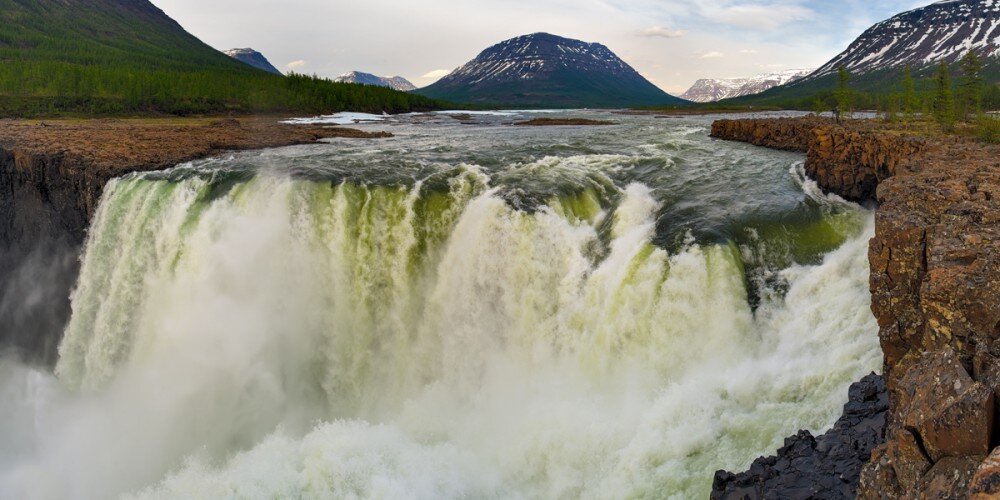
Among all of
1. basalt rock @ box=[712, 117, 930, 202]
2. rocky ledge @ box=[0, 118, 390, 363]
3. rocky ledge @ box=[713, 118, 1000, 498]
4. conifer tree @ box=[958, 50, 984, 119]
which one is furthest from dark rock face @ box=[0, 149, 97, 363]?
conifer tree @ box=[958, 50, 984, 119]

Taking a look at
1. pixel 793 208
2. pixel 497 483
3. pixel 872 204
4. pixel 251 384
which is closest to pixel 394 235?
pixel 251 384

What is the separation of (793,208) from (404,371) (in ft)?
47.9

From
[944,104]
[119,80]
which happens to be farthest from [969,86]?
[119,80]

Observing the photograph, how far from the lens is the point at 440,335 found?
18.8 meters

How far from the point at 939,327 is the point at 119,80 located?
368ft

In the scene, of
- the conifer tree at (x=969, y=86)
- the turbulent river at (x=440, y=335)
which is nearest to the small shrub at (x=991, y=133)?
the turbulent river at (x=440, y=335)

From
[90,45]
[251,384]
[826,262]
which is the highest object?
[90,45]

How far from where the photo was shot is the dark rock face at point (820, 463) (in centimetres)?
805

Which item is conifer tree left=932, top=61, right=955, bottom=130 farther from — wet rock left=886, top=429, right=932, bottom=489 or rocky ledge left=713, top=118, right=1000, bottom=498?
wet rock left=886, top=429, right=932, bottom=489

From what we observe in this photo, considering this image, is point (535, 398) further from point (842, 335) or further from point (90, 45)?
point (90, 45)

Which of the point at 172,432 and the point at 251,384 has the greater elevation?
the point at 251,384

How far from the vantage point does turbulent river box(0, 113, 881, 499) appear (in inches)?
500

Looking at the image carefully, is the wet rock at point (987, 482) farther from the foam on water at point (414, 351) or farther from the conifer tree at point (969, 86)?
the conifer tree at point (969, 86)

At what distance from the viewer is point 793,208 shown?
64.7 ft
